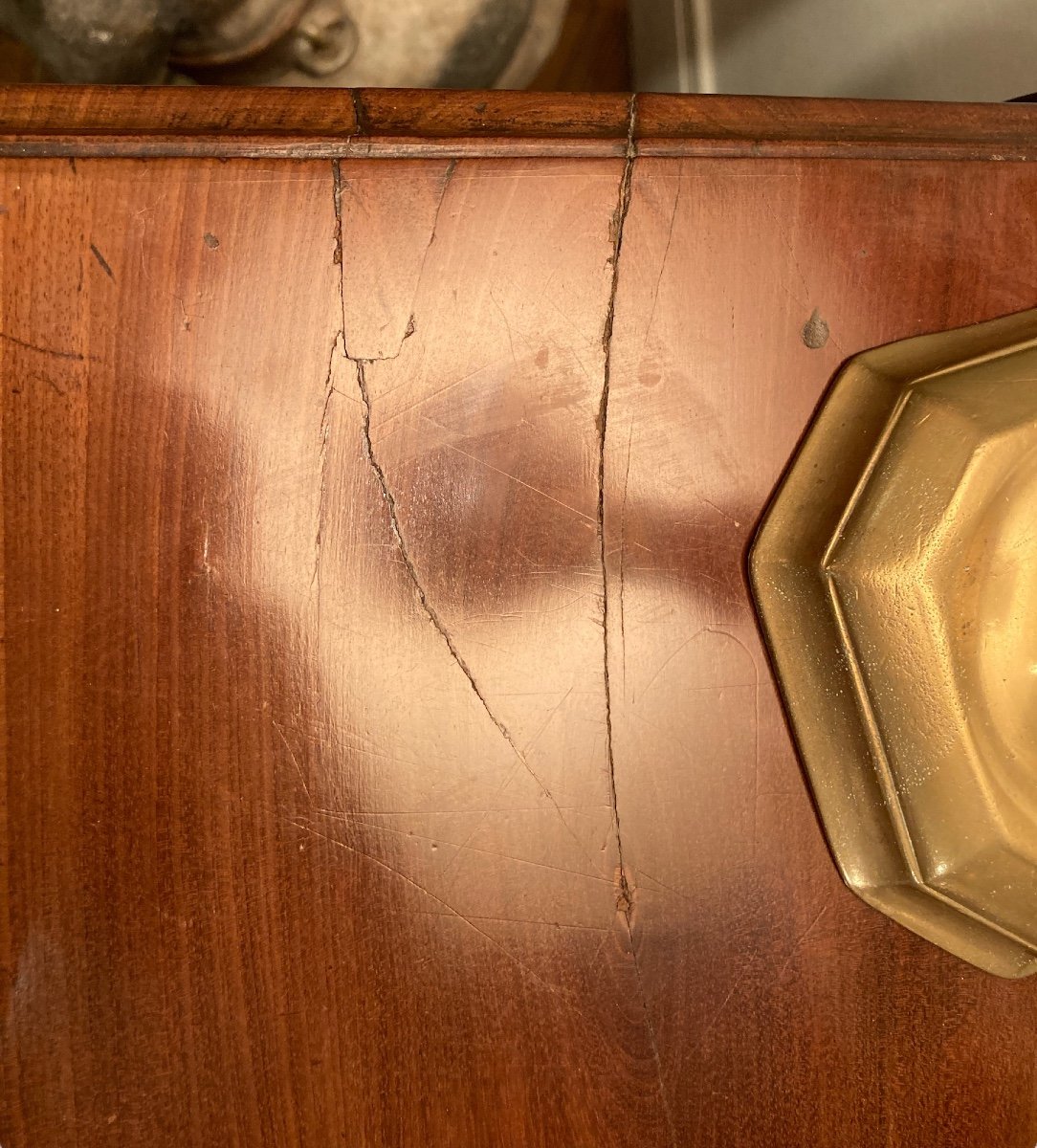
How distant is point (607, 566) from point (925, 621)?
20 centimetres

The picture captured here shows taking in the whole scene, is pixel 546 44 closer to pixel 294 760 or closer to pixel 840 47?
pixel 840 47

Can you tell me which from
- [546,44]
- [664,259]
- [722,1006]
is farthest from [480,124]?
[722,1006]

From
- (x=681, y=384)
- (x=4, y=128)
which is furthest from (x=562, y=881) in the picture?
(x=4, y=128)

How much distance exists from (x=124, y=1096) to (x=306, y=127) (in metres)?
0.62

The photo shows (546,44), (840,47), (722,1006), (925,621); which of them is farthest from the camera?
(840,47)

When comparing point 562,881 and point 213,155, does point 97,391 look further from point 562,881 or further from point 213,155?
point 562,881

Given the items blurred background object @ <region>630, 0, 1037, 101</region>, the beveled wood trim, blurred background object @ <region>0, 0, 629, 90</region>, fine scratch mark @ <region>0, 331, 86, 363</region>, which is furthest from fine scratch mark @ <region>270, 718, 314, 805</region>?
blurred background object @ <region>630, 0, 1037, 101</region>

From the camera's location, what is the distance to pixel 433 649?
2.10 ft

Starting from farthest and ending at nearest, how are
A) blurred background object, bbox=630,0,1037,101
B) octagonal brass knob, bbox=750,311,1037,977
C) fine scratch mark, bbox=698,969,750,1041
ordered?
blurred background object, bbox=630,0,1037,101, fine scratch mark, bbox=698,969,750,1041, octagonal brass knob, bbox=750,311,1037,977

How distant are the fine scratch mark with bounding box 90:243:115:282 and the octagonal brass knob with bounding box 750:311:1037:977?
0.44 m

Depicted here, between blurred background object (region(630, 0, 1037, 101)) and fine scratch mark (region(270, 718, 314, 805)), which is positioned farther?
blurred background object (region(630, 0, 1037, 101))

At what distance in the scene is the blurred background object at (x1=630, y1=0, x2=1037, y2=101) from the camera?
98 cm

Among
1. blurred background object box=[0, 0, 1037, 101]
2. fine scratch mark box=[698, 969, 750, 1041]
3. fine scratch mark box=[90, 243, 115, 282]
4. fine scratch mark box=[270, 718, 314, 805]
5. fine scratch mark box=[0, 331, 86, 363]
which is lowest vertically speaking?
fine scratch mark box=[698, 969, 750, 1041]

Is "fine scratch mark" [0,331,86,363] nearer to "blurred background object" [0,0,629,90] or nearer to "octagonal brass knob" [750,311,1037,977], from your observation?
"blurred background object" [0,0,629,90]
